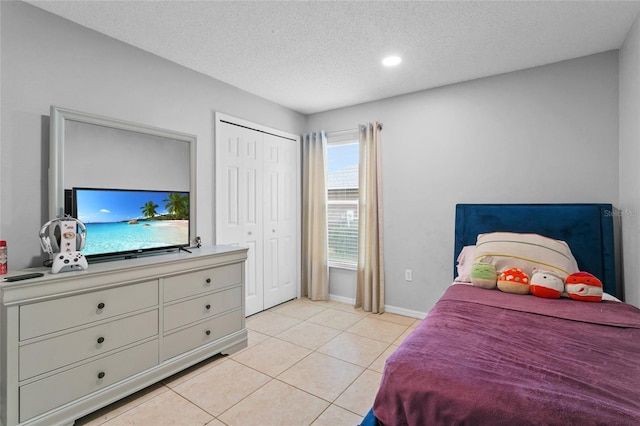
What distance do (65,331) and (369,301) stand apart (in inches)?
111

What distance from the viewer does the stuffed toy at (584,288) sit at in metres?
2.00

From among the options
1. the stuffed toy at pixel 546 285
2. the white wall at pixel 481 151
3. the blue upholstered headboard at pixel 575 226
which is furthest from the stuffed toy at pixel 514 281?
the white wall at pixel 481 151

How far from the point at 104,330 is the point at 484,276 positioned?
2.58 m

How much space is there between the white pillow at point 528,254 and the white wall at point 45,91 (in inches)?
114

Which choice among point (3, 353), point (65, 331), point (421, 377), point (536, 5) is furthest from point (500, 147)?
point (3, 353)

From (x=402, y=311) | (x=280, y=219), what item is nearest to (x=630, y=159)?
(x=402, y=311)

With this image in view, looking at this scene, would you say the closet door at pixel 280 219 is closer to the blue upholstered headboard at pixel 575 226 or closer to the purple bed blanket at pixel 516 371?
the blue upholstered headboard at pixel 575 226

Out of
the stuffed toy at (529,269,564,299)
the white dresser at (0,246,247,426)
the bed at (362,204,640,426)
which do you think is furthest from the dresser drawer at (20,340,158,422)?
the stuffed toy at (529,269,564,299)

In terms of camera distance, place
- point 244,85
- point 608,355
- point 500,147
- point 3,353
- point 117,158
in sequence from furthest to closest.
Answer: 1. point 244,85
2. point 500,147
3. point 117,158
4. point 3,353
5. point 608,355

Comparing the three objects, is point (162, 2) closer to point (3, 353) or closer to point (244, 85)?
point (244, 85)

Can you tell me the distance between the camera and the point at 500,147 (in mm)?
2992

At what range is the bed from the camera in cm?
99

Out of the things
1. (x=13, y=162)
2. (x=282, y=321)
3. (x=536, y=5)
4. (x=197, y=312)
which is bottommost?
(x=282, y=321)

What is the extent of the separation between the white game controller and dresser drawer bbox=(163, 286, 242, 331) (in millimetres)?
605
